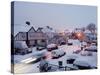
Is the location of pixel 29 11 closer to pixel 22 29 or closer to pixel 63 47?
pixel 22 29

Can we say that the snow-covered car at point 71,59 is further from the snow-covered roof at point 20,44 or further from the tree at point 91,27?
the snow-covered roof at point 20,44

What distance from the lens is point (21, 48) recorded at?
68.5 inches

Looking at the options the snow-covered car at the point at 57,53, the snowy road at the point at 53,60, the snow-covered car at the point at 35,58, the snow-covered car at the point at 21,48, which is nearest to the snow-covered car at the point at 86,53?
the snowy road at the point at 53,60

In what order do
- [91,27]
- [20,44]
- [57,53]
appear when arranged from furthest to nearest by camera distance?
1. [91,27]
2. [57,53]
3. [20,44]

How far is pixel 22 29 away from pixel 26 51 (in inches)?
7.4

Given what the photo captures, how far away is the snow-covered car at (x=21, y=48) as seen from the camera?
1.72 meters

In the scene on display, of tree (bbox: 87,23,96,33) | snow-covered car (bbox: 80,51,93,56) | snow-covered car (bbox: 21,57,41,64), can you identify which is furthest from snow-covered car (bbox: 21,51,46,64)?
tree (bbox: 87,23,96,33)

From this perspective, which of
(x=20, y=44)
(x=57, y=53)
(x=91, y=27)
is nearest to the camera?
(x=20, y=44)

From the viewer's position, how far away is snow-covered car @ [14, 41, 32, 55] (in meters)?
1.72

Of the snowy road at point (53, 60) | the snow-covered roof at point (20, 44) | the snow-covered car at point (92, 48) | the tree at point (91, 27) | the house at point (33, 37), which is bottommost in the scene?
the snowy road at point (53, 60)

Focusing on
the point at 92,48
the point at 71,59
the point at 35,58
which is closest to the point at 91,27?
the point at 92,48

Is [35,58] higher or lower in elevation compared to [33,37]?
lower

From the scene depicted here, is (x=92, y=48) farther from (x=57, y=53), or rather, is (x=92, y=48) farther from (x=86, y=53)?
(x=57, y=53)

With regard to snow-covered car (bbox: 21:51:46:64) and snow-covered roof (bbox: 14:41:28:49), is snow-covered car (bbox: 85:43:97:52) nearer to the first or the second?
snow-covered car (bbox: 21:51:46:64)
